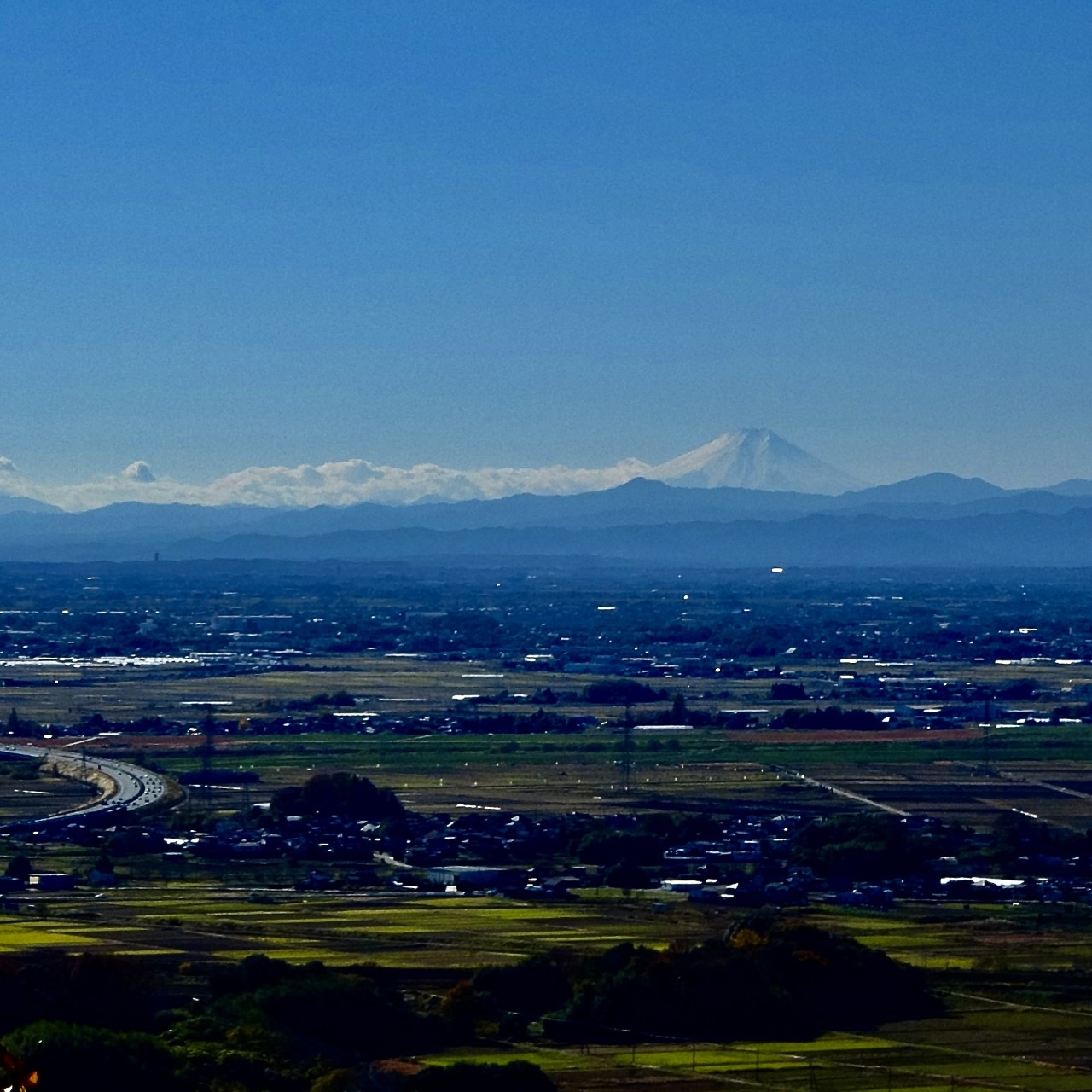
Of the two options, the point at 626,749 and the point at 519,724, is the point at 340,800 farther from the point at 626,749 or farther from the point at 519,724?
the point at 519,724

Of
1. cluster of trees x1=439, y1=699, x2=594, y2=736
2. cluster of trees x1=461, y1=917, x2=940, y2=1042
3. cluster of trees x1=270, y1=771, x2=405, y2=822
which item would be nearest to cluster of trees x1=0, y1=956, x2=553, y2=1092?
cluster of trees x1=461, y1=917, x2=940, y2=1042

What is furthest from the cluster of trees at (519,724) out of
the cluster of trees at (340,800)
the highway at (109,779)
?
the cluster of trees at (340,800)

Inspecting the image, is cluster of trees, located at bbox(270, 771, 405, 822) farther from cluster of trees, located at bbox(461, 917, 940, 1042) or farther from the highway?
cluster of trees, located at bbox(461, 917, 940, 1042)

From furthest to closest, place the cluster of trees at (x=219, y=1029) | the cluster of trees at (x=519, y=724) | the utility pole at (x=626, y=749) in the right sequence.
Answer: the cluster of trees at (x=519, y=724)
the utility pole at (x=626, y=749)
the cluster of trees at (x=219, y=1029)

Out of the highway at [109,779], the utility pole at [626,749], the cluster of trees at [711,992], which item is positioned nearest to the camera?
the cluster of trees at [711,992]

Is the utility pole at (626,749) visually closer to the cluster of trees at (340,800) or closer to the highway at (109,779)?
the cluster of trees at (340,800)

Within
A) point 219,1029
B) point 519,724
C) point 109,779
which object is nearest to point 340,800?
point 109,779

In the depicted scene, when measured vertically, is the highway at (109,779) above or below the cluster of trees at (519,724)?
below

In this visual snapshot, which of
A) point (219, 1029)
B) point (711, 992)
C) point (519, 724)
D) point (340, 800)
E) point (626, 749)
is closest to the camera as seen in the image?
point (219, 1029)

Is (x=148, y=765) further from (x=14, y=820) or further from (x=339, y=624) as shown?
(x=339, y=624)
